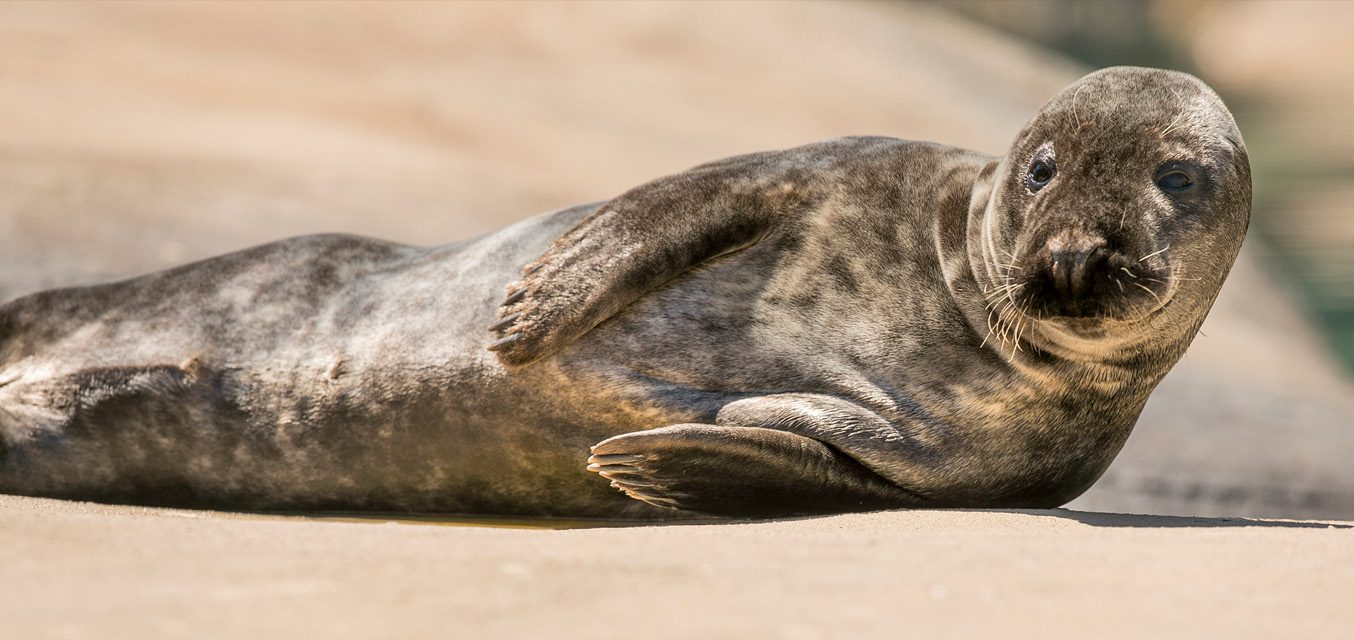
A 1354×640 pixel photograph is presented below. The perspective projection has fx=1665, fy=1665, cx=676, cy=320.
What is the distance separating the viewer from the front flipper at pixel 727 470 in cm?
363

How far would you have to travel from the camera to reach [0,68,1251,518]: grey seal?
3.63 metres

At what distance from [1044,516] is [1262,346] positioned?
8.60 meters

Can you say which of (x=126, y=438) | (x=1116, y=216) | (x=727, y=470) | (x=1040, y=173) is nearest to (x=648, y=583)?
(x=727, y=470)

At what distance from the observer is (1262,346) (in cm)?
1151

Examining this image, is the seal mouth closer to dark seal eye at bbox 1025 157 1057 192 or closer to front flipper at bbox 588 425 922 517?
dark seal eye at bbox 1025 157 1057 192

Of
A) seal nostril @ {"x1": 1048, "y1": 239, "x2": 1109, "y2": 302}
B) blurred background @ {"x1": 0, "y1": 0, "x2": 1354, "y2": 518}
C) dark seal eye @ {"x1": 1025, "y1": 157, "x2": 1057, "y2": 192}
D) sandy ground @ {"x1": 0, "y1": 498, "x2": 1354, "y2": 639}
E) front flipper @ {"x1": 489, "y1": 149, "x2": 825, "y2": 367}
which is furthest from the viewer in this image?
blurred background @ {"x1": 0, "y1": 0, "x2": 1354, "y2": 518}

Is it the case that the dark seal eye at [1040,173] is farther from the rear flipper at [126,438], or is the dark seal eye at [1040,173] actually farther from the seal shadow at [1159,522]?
the rear flipper at [126,438]

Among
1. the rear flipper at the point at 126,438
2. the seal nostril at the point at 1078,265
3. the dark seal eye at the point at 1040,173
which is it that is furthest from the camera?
the rear flipper at the point at 126,438

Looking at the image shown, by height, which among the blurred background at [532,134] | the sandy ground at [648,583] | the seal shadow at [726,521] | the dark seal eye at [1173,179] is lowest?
the sandy ground at [648,583]

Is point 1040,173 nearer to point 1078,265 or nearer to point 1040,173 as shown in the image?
point 1040,173

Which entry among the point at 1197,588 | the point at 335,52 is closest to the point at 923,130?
the point at 335,52

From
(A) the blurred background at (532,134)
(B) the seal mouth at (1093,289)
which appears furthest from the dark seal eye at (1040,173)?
(A) the blurred background at (532,134)

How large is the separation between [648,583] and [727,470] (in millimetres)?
1268

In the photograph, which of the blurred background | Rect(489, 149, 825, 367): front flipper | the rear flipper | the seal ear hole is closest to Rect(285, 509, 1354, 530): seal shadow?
the rear flipper
